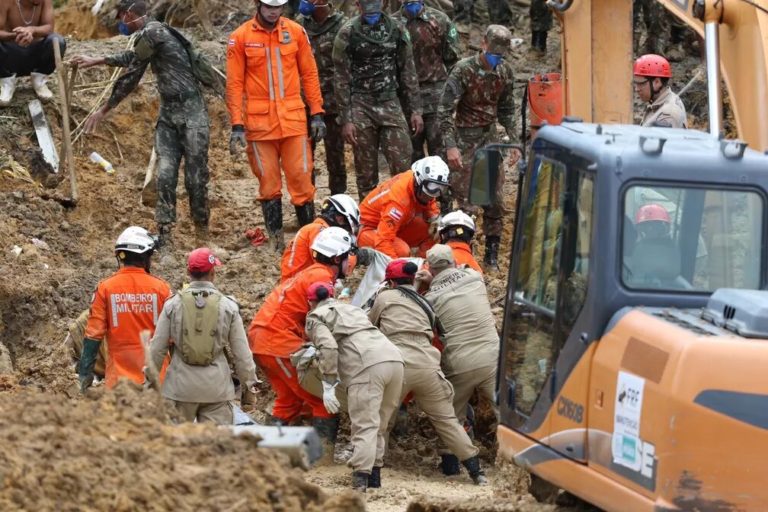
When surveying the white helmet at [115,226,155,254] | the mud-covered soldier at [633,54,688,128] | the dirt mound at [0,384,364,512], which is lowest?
the dirt mound at [0,384,364,512]

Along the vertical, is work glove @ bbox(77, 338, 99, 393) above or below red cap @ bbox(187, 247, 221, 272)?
below

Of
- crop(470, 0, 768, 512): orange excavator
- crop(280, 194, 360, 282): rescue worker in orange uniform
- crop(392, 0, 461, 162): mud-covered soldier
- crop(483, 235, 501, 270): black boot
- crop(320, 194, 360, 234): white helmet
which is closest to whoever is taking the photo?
crop(470, 0, 768, 512): orange excavator

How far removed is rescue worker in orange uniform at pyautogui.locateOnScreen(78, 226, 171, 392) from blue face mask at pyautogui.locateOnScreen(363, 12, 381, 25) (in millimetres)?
4070

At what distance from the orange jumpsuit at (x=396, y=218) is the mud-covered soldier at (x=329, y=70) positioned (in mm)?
2032

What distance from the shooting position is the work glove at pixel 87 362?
455 inches

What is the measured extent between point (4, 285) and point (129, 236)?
9.95 feet

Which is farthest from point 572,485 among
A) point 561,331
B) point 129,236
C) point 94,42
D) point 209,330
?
point 94,42

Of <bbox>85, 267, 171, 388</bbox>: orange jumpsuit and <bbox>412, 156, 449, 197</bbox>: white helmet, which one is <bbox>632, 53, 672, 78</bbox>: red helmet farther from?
<bbox>85, 267, 171, 388</bbox>: orange jumpsuit

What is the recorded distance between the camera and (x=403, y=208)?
1326 centimetres

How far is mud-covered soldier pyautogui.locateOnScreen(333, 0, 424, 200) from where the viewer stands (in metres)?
14.7

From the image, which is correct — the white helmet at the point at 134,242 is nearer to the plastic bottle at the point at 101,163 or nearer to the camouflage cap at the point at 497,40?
the camouflage cap at the point at 497,40

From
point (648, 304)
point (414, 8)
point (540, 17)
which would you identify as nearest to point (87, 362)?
point (648, 304)

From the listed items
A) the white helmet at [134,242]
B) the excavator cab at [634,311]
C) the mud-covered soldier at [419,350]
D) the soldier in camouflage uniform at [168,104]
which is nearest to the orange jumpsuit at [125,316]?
the white helmet at [134,242]

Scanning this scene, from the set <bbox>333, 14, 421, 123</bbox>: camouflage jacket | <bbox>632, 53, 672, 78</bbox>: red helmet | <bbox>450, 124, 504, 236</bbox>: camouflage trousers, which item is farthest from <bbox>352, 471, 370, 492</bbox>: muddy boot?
<bbox>333, 14, 421, 123</bbox>: camouflage jacket
